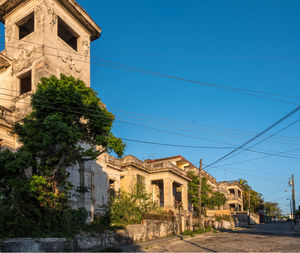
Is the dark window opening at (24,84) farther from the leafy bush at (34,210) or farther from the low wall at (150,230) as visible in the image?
the low wall at (150,230)

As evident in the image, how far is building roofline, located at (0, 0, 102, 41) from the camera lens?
2398 centimetres

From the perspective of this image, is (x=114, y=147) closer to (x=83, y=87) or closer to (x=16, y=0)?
(x=83, y=87)

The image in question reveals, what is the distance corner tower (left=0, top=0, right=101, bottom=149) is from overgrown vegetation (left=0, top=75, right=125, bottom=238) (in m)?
5.94

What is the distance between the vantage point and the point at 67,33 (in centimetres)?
2686

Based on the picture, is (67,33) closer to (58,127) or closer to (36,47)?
(36,47)

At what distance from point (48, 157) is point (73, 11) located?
610 inches

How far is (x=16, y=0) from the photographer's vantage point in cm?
2377

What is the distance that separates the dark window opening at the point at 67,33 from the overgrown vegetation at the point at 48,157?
1114 cm

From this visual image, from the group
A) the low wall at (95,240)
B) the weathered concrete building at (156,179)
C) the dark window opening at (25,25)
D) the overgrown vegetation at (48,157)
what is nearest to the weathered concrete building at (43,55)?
the dark window opening at (25,25)

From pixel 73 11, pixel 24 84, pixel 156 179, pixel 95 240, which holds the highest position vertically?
pixel 73 11

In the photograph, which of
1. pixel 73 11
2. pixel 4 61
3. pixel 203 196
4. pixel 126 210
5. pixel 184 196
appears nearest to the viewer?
pixel 126 210

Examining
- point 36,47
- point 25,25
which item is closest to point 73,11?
point 25,25

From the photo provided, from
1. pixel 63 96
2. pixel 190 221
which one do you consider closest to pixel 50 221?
pixel 63 96

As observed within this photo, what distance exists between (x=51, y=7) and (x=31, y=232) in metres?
17.2
